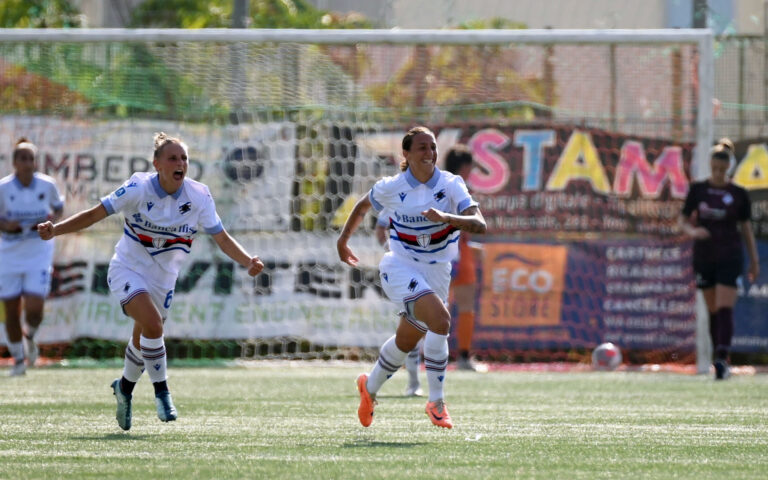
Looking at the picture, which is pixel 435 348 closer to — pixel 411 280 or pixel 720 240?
pixel 411 280

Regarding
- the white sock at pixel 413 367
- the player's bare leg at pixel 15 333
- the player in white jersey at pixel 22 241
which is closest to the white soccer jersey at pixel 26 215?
the player in white jersey at pixel 22 241

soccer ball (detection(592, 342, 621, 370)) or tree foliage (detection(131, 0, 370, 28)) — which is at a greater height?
tree foliage (detection(131, 0, 370, 28))

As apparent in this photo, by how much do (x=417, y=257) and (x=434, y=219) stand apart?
100cm

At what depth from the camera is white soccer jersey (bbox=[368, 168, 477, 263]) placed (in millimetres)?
8172

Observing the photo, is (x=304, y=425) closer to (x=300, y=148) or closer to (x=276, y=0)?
(x=300, y=148)

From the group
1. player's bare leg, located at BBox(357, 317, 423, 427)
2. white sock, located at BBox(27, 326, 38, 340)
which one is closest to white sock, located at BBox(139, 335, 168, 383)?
player's bare leg, located at BBox(357, 317, 423, 427)

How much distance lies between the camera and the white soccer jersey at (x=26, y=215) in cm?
1337

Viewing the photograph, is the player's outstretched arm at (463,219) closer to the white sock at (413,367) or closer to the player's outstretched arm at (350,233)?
the player's outstretched arm at (350,233)

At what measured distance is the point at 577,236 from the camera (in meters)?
15.5

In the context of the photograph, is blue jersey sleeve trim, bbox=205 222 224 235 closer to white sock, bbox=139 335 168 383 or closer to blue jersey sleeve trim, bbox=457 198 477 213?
white sock, bbox=139 335 168 383

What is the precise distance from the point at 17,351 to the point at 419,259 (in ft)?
20.8

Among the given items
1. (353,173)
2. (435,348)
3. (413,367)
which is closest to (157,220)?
(435,348)

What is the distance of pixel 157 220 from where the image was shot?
815cm

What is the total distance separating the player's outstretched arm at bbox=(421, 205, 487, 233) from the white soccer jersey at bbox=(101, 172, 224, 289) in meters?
1.58
